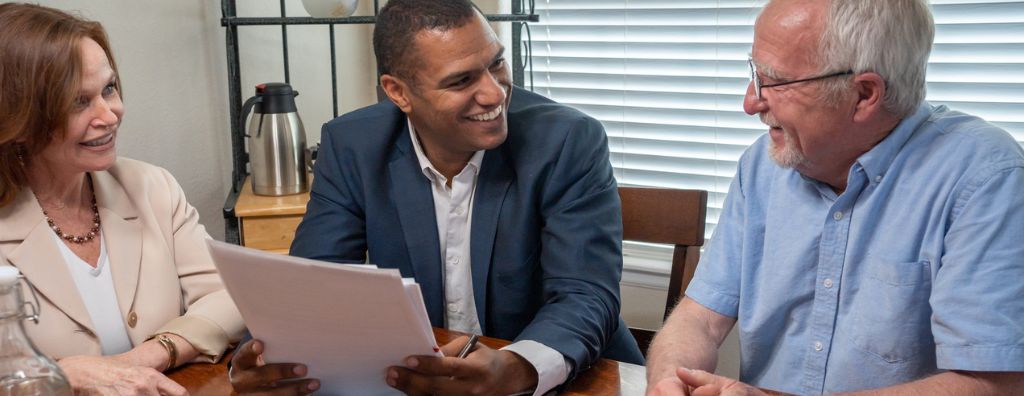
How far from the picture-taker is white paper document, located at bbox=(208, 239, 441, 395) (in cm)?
112

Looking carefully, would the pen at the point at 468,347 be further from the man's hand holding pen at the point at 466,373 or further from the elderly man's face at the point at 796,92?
the elderly man's face at the point at 796,92

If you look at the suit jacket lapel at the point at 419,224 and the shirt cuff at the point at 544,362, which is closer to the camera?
the shirt cuff at the point at 544,362

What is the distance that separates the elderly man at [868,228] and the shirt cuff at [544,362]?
13 centimetres

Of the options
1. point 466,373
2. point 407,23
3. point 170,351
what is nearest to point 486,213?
point 407,23

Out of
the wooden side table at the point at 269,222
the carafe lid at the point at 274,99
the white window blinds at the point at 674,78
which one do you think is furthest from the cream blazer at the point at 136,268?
the white window blinds at the point at 674,78

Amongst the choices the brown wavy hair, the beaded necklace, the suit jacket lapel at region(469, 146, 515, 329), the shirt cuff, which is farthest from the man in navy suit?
the brown wavy hair

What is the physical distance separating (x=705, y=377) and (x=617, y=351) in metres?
0.57

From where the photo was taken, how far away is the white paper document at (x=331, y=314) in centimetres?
112

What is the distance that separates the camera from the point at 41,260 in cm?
159

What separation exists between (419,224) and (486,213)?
133mm

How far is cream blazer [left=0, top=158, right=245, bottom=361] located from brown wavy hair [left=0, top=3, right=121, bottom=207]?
0.26ft

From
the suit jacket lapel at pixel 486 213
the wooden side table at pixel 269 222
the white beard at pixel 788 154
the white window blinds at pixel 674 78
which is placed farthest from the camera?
the wooden side table at pixel 269 222

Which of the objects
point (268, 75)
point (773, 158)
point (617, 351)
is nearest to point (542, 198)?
point (617, 351)

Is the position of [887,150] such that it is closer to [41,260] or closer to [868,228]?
[868,228]
